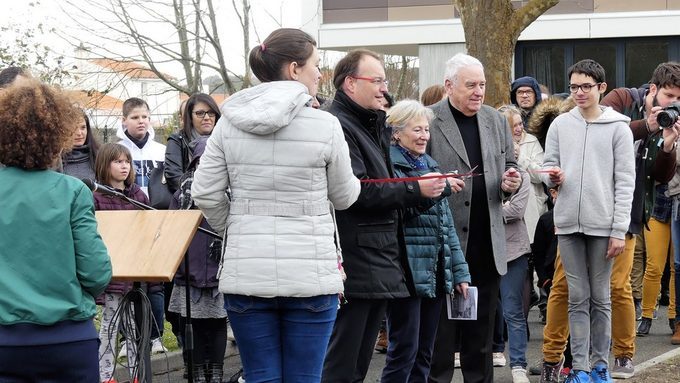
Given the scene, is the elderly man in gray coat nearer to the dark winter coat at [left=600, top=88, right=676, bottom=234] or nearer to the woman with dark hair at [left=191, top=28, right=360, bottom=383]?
the dark winter coat at [left=600, top=88, right=676, bottom=234]

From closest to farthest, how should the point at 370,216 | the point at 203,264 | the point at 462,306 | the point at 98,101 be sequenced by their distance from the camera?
1. the point at 370,216
2. the point at 462,306
3. the point at 203,264
4. the point at 98,101

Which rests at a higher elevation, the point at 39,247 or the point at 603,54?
the point at 603,54

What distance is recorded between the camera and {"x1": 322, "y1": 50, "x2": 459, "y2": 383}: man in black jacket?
547 cm

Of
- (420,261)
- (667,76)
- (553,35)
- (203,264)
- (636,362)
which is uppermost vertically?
(553,35)

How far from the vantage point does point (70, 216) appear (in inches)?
175

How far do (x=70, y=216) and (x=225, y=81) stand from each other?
19633mm

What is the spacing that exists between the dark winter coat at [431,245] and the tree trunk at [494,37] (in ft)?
19.8

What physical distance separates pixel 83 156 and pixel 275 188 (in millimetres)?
3849

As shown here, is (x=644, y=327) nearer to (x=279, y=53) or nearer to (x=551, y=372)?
(x=551, y=372)

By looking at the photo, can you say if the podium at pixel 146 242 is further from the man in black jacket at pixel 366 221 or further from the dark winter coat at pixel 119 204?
the dark winter coat at pixel 119 204

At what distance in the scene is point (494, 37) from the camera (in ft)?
40.7

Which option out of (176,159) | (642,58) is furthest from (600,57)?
(176,159)

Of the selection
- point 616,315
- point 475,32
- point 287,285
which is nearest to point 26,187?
point 287,285

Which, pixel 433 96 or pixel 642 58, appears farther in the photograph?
pixel 642 58
